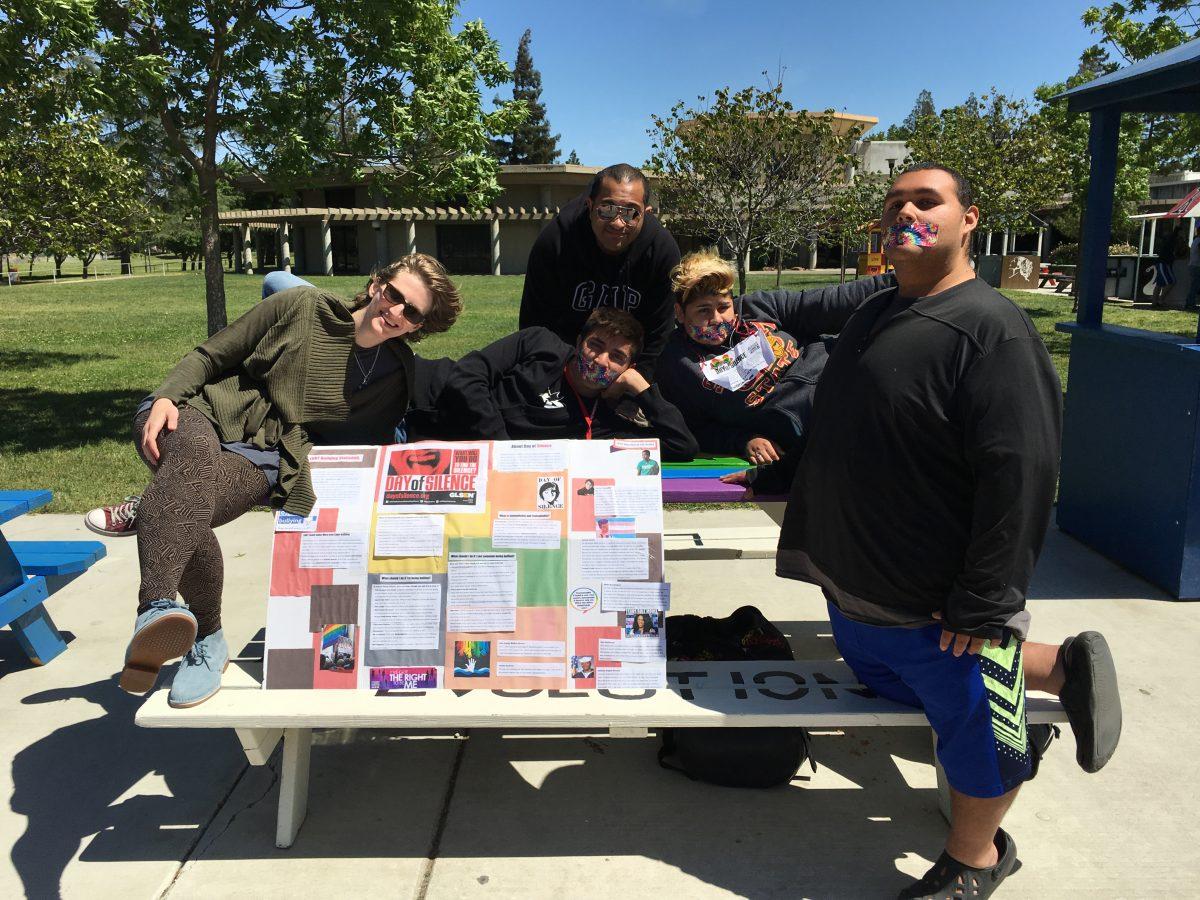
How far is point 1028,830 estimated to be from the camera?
2.84 metres

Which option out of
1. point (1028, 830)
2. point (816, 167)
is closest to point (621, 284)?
point (1028, 830)

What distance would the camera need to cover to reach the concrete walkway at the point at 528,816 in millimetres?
2615

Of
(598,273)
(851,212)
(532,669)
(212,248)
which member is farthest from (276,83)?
(851,212)

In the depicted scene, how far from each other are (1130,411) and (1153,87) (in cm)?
162

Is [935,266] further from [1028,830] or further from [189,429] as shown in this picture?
[189,429]

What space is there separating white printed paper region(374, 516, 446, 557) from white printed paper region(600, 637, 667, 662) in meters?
0.59

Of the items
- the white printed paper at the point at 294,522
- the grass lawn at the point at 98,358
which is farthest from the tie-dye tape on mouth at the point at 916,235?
the grass lawn at the point at 98,358

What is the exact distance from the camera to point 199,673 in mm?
2730

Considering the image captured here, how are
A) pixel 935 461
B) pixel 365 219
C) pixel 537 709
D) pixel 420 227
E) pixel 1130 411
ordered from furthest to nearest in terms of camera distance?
pixel 420 227 → pixel 365 219 → pixel 1130 411 → pixel 537 709 → pixel 935 461

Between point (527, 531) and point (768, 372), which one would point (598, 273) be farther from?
point (527, 531)

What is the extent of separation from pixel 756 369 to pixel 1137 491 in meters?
2.49

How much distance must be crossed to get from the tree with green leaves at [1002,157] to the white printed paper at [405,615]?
18431 mm

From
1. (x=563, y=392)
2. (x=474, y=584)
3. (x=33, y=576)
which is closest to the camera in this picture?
(x=474, y=584)

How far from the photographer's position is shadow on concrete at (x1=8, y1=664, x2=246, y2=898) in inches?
109
